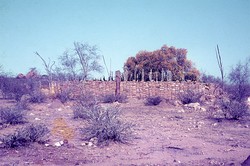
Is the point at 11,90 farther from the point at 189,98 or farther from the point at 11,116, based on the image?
the point at 11,116

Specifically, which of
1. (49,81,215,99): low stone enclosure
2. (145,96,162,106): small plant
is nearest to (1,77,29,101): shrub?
(49,81,215,99): low stone enclosure

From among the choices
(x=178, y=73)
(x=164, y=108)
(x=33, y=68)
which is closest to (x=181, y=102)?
(x=164, y=108)

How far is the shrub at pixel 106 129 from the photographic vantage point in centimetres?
866

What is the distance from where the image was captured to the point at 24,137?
795cm

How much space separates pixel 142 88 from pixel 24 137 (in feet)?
65.5

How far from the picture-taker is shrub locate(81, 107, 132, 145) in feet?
28.4

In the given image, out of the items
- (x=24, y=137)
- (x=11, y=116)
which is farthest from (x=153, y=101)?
(x=24, y=137)

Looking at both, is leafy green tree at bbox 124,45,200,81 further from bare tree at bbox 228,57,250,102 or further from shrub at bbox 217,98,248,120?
shrub at bbox 217,98,248,120

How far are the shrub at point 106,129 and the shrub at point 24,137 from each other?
1458 mm

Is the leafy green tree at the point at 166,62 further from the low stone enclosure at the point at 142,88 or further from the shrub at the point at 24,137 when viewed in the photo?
the shrub at the point at 24,137

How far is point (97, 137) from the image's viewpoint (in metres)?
8.91

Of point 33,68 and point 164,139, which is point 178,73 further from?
point 164,139

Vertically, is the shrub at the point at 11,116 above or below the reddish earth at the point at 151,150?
above

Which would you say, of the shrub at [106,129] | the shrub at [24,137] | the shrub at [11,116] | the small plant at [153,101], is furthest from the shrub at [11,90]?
the shrub at [24,137]
